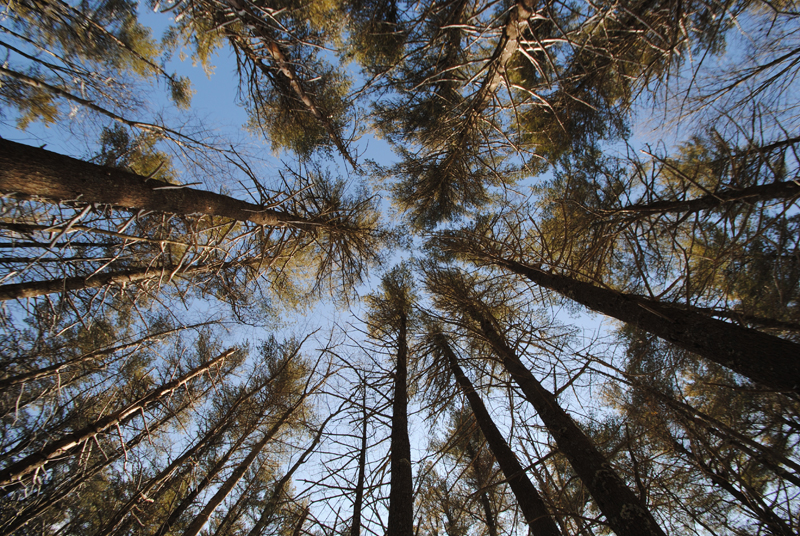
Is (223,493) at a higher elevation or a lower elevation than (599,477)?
higher

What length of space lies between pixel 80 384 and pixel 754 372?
7704mm

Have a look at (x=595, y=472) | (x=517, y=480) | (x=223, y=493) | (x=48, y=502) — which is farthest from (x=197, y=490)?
(x=595, y=472)

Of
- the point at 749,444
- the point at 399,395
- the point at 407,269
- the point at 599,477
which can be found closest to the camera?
the point at 749,444

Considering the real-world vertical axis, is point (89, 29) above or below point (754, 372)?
above

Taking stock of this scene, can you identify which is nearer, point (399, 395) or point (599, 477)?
point (599, 477)

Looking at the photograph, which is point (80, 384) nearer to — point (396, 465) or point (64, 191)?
point (64, 191)

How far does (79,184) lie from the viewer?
82.7 inches

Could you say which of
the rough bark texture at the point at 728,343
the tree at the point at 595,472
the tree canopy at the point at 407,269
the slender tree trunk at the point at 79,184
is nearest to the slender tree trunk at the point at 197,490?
the tree canopy at the point at 407,269

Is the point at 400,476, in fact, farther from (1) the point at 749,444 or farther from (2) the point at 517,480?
(1) the point at 749,444

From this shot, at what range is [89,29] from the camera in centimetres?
399

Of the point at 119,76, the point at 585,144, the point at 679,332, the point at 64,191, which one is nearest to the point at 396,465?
the point at 679,332

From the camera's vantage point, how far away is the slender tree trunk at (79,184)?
1.87 meters

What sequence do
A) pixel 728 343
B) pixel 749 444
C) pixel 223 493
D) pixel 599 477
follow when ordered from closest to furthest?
pixel 749 444 < pixel 728 343 < pixel 599 477 < pixel 223 493

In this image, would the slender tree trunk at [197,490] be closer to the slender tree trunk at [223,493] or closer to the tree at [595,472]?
the slender tree trunk at [223,493]
